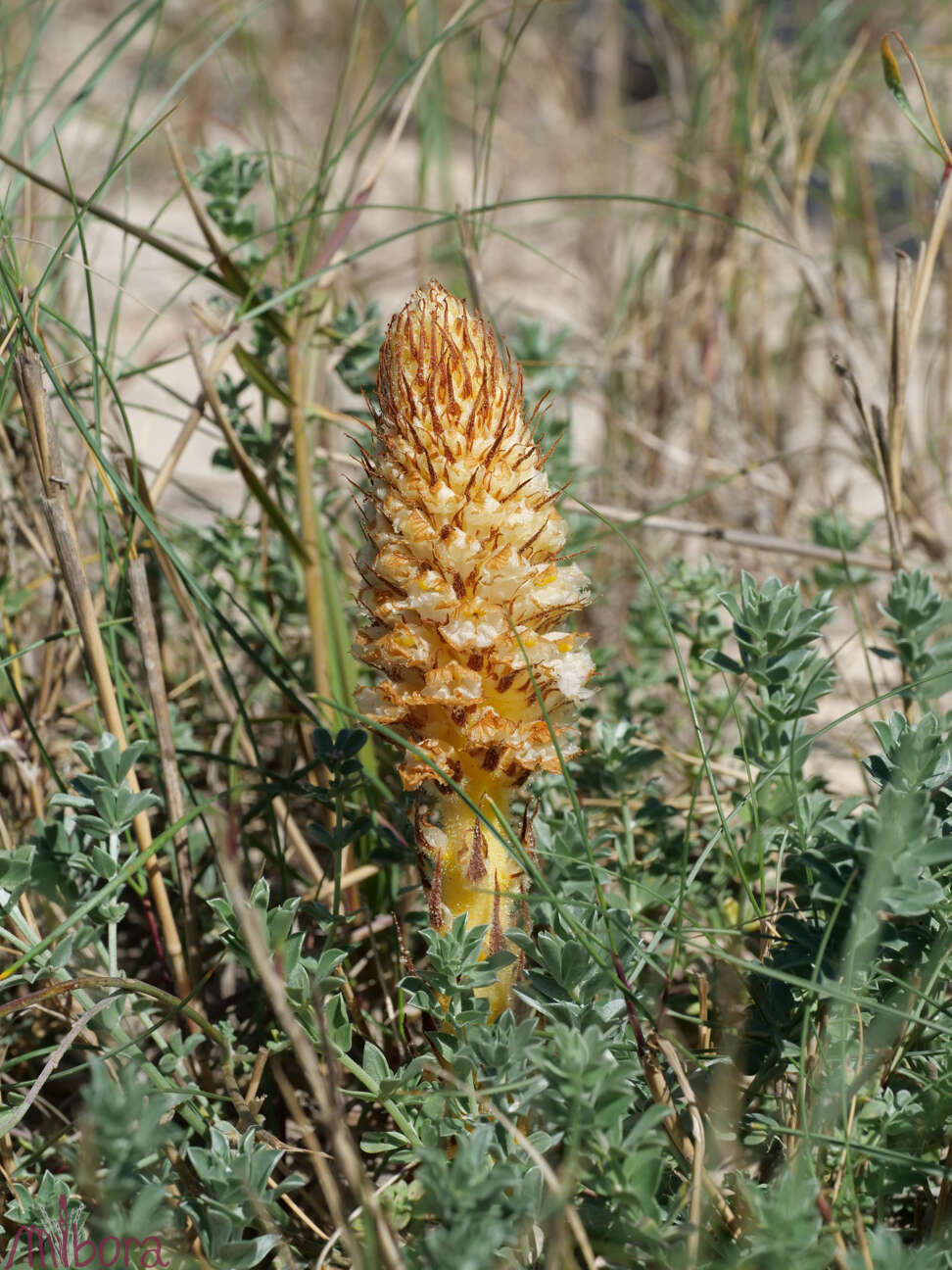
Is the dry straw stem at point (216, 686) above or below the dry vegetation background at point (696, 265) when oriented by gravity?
below

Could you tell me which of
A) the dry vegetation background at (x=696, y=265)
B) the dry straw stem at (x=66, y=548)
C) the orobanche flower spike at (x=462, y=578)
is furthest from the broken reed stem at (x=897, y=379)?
the dry straw stem at (x=66, y=548)

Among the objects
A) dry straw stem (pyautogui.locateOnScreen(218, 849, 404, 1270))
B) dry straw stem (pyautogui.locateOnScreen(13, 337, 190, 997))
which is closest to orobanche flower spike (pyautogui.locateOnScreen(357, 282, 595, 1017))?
dry straw stem (pyautogui.locateOnScreen(218, 849, 404, 1270))

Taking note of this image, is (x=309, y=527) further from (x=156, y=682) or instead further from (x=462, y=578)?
(x=462, y=578)

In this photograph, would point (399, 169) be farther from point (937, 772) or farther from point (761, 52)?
point (937, 772)

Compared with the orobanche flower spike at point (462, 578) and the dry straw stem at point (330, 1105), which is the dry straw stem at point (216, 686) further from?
the dry straw stem at point (330, 1105)

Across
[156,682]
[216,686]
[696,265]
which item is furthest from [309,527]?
[696,265]

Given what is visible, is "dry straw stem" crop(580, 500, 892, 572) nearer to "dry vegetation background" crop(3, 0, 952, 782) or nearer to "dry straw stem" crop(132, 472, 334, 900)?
"dry vegetation background" crop(3, 0, 952, 782)

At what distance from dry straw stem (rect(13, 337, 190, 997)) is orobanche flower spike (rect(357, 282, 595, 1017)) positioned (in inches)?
15.3

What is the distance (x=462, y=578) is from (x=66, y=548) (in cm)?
54

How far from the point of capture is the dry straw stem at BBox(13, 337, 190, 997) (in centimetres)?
136

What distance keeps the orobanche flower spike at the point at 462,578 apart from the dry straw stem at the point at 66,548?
39cm

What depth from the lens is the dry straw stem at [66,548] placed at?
4.47 ft

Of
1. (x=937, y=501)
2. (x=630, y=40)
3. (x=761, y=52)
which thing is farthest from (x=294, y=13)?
(x=937, y=501)

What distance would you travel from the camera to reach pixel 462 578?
1.12m
